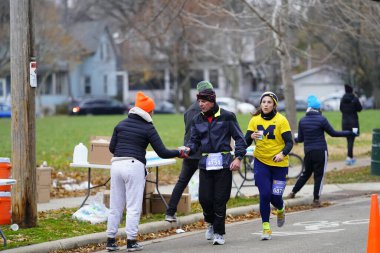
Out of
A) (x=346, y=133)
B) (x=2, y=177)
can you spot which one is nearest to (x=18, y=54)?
(x=2, y=177)

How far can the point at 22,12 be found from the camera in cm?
1146

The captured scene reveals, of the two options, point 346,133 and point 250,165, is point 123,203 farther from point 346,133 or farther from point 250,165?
point 250,165

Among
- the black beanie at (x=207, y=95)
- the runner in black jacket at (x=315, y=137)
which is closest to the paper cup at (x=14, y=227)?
the black beanie at (x=207, y=95)

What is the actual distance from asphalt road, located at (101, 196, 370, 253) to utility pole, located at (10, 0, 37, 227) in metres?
1.69

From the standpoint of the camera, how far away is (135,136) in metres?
10.4

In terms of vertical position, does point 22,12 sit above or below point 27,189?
above

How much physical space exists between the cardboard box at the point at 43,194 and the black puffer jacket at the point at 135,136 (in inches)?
194

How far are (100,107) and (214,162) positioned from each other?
62359mm

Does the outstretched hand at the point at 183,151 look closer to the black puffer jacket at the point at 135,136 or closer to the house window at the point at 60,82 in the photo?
the black puffer jacket at the point at 135,136

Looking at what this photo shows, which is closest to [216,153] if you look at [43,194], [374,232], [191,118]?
[191,118]

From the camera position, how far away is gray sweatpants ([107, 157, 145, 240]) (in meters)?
10.4

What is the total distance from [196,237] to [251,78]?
243ft

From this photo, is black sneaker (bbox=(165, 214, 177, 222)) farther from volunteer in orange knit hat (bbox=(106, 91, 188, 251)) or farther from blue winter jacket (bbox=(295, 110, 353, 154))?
blue winter jacket (bbox=(295, 110, 353, 154))

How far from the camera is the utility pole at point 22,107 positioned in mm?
11484
